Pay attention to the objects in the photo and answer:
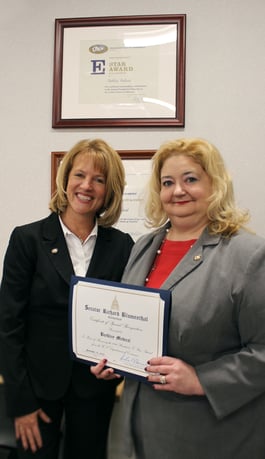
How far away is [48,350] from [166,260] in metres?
0.45

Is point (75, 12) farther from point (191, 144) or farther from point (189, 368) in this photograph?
point (189, 368)

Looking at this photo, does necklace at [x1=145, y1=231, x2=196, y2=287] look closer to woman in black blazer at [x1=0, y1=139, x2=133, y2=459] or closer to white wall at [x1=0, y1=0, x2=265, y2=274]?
woman in black blazer at [x1=0, y1=139, x2=133, y2=459]

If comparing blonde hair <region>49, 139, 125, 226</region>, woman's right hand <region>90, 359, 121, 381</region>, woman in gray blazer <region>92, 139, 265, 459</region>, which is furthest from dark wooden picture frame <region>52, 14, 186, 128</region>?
woman's right hand <region>90, 359, 121, 381</region>

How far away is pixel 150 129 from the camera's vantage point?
1759mm

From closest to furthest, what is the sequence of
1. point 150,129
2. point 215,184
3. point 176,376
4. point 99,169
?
1. point 176,376
2. point 215,184
3. point 99,169
4. point 150,129

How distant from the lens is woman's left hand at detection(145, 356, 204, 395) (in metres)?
0.92

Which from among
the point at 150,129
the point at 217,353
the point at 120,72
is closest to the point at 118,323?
the point at 217,353

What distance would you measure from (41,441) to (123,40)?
1.63 metres

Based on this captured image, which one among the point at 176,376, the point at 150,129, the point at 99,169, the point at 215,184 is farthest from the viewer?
the point at 150,129

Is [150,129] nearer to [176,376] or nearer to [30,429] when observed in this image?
[176,376]

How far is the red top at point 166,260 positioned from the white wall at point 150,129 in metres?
0.75

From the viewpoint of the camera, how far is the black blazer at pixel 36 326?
114cm

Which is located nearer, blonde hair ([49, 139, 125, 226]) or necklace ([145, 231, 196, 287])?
necklace ([145, 231, 196, 287])

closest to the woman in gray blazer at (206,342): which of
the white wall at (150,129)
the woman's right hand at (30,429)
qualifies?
the woman's right hand at (30,429)
